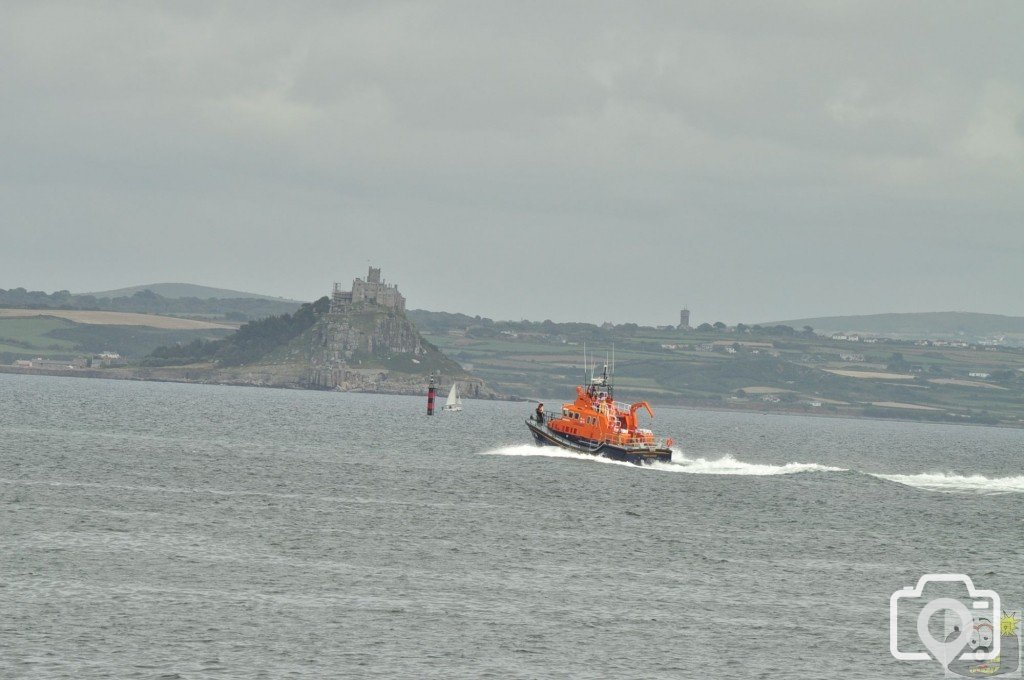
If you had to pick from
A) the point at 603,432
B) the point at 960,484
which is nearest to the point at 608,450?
the point at 603,432

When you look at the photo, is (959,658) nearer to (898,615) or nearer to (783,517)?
(898,615)

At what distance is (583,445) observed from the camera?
127m

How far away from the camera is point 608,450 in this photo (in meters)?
123

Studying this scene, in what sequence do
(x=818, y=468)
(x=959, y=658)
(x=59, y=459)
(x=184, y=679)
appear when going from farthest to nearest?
(x=818, y=468) < (x=59, y=459) < (x=959, y=658) < (x=184, y=679)

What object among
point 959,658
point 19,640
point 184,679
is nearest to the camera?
point 184,679

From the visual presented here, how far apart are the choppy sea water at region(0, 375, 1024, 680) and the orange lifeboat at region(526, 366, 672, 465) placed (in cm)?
262

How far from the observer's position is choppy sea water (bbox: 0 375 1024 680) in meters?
46.2

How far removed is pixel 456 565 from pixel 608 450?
203 feet

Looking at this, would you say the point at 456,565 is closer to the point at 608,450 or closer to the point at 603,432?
the point at 608,450

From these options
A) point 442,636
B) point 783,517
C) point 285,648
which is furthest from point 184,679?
point 783,517

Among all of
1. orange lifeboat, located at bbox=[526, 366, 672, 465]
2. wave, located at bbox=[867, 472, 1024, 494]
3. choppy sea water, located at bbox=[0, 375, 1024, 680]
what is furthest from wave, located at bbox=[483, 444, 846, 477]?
wave, located at bbox=[867, 472, 1024, 494]

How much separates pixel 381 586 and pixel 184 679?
1539 centimetres

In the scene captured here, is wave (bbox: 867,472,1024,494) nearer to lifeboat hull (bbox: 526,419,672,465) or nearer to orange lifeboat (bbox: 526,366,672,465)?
lifeboat hull (bbox: 526,419,672,465)

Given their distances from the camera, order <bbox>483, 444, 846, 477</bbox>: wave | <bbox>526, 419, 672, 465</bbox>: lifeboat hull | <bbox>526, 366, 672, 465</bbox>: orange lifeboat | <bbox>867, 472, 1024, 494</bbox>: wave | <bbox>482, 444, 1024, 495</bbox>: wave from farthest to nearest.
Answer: <bbox>483, 444, 846, 477</bbox>: wave → <bbox>526, 366, 672, 465</bbox>: orange lifeboat → <bbox>526, 419, 672, 465</bbox>: lifeboat hull → <bbox>482, 444, 1024, 495</bbox>: wave → <bbox>867, 472, 1024, 494</bbox>: wave
